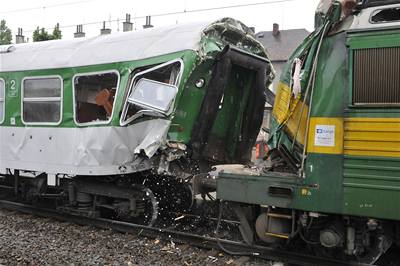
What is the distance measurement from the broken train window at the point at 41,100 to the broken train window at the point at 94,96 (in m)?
0.42

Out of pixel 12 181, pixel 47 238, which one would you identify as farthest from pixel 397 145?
pixel 12 181

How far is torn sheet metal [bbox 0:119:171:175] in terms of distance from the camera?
7.57 meters

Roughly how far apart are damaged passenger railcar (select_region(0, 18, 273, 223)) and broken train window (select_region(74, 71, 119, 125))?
0.06ft

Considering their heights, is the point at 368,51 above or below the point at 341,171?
above

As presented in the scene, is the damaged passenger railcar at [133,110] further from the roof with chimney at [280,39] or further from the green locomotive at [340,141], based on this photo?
the roof with chimney at [280,39]

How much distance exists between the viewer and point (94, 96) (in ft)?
28.3

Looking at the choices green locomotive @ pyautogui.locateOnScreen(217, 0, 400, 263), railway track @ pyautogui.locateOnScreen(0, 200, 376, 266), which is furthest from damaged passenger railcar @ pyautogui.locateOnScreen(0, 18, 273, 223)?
green locomotive @ pyautogui.locateOnScreen(217, 0, 400, 263)

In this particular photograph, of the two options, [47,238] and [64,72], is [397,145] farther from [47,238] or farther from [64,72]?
[64,72]

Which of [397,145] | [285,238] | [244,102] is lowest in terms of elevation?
[285,238]

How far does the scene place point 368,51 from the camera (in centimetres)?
517

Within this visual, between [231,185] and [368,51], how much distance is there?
2.24 metres

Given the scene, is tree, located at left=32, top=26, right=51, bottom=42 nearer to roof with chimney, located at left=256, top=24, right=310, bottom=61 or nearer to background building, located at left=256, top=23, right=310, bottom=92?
background building, located at left=256, top=23, right=310, bottom=92

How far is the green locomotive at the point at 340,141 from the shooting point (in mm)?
5023

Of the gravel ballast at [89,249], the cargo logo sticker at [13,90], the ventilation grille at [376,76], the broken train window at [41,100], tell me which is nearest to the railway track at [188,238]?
the gravel ballast at [89,249]
